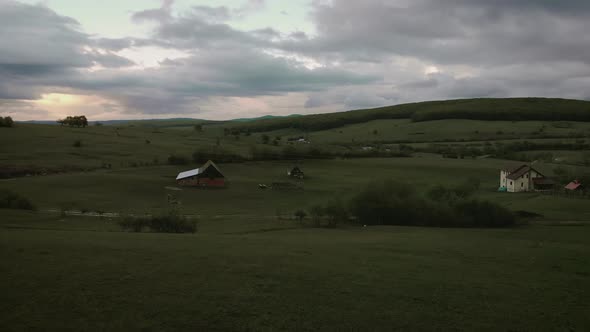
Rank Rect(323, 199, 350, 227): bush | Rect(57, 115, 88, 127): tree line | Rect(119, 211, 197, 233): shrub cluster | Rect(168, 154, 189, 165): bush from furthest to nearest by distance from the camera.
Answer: Rect(57, 115, 88, 127): tree line, Rect(168, 154, 189, 165): bush, Rect(323, 199, 350, 227): bush, Rect(119, 211, 197, 233): shrub cluster

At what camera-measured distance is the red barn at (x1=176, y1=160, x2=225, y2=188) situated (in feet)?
264

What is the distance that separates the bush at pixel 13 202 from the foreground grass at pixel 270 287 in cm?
2939

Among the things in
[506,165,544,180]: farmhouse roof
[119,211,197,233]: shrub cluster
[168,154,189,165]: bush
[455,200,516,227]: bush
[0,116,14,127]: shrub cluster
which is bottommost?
[455,200,516,227]: bush

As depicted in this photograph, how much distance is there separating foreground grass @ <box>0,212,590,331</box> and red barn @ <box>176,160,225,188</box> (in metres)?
52.5

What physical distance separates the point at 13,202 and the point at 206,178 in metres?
33.6

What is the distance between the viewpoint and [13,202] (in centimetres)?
5109

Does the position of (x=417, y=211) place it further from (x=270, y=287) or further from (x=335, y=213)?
(x=270, y=287)

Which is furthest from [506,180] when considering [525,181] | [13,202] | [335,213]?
[13,202]

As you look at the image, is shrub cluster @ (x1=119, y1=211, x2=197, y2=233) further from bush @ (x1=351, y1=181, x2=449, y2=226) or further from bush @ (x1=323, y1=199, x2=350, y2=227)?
bush @ (x1=351, y1=181, x2=449, y2=226)

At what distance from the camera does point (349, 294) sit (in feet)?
59.4

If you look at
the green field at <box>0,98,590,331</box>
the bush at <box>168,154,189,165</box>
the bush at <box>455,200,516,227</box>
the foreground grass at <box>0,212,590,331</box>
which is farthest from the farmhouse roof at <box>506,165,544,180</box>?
the bush at <box>168,154,189,165</box>

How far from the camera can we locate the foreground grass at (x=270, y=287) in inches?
588

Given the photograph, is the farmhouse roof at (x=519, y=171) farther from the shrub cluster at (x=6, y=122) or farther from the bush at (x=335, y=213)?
the shrub cluster at (x=6, y=122)

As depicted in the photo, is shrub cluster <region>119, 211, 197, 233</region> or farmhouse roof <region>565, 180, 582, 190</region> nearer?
shrub cluster <region>119, 211, 197, 233</region>
